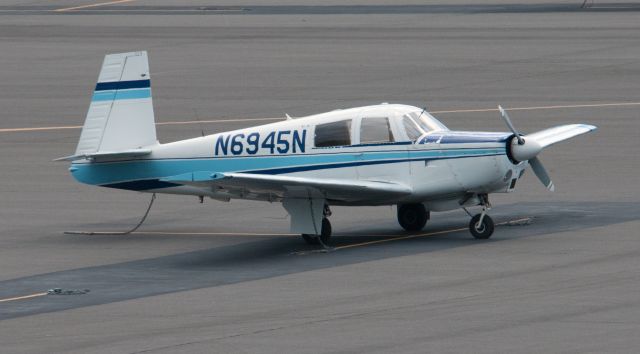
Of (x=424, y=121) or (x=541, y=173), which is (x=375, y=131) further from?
(x=541, y=173)

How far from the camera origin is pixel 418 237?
24609 mm

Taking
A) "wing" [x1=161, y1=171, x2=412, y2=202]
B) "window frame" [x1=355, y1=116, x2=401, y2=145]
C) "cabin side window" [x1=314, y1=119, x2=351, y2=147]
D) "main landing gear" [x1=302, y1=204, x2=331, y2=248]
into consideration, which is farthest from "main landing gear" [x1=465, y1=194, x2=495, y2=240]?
"cabin side window" [x1=314, y1=119, x2=351, y2=147]

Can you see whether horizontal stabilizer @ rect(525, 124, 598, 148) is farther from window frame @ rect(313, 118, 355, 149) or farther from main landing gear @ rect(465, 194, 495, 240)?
window frame @ rect(313, 118, 355, 149)

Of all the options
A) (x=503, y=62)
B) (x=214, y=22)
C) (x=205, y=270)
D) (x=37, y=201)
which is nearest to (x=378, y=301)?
(x=205, y=270)

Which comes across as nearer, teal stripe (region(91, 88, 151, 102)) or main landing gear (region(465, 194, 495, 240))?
main landing gear (region(465, 194, 495, 240))

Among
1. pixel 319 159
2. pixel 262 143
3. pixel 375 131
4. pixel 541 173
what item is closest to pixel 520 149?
pixel 541 173

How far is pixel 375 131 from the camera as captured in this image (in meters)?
24.3

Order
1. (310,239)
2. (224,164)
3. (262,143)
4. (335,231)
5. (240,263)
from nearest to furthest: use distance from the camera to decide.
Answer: (240,263) < (310,239) < (262,143) < (224,164) < (335,231)

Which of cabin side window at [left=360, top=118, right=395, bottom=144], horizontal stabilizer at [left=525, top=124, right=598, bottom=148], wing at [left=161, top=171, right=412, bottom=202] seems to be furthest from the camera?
horizontal stabilizer at [left=525, top=124, right=598, bottom=148]

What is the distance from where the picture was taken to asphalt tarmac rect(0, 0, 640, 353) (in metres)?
17.9

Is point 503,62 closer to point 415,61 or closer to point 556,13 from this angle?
point 415,61

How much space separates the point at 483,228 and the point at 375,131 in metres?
2.30

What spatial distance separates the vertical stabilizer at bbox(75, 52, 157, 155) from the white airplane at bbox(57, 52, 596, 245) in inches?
0.7

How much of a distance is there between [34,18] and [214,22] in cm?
959
